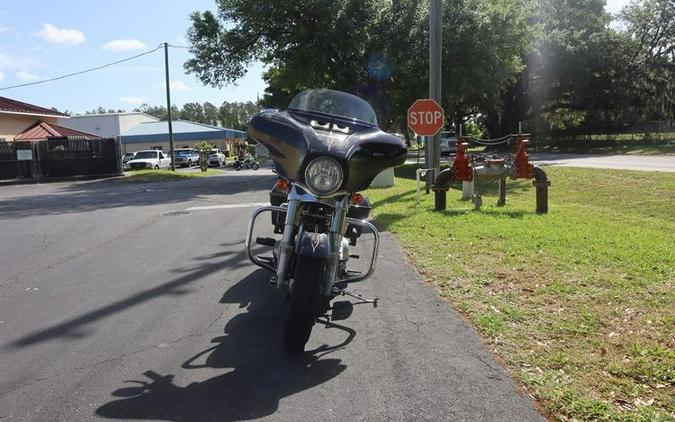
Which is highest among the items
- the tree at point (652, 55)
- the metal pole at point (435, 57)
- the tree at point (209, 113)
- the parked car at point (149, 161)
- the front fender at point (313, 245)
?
the tree at point (209, 113)

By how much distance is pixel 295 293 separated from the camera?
3871 mm

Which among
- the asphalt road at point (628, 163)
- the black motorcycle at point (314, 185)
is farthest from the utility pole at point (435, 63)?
the black motorcycle at point (314, 185)

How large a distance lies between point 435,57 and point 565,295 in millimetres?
10287

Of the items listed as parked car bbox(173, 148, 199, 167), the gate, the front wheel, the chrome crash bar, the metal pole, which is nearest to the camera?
the front wheel

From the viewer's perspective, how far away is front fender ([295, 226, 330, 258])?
12.7 feet

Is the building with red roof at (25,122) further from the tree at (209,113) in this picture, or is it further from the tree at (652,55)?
the tree at (209,113)

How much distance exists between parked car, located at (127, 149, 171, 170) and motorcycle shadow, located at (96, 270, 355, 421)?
117ft

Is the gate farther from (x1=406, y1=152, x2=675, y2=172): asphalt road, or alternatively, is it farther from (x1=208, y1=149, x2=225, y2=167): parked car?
(x1=406, y1=152, x2=675, y2=172): asphalt road

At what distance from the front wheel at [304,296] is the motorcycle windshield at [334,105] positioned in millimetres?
1476

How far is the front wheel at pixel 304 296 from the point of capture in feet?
12.6

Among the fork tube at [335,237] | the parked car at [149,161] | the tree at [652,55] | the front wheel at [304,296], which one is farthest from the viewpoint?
the tree at [652,55]

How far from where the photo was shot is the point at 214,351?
→ 412 cm

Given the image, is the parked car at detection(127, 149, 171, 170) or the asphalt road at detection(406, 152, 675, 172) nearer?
the asphalt road at detection(406, 152, 675, 172)

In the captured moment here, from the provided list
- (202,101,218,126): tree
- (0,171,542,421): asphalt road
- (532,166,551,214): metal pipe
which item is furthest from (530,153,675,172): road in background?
(202,101,218,126): tree
